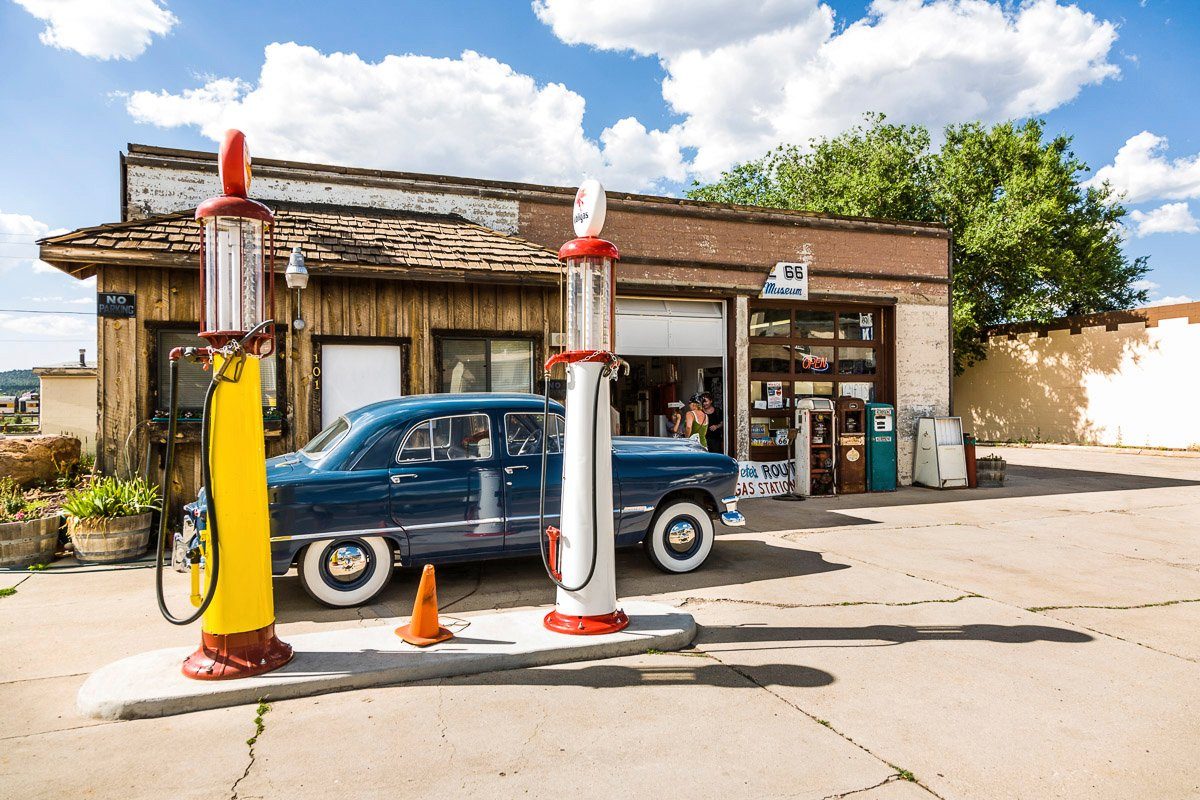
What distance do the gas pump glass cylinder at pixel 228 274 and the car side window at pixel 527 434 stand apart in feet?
8.75

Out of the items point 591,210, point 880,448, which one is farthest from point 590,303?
point 880,448

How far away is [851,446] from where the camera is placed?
12492 mm

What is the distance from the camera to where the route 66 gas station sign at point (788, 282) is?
41.7 feet

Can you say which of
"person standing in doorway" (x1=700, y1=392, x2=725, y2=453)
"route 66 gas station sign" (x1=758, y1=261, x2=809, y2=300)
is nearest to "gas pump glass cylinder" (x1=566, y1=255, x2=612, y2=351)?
"person standing in doorway" (x1=700, y1=392, x2=725, y2=453)

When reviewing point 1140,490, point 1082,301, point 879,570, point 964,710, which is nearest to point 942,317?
point 1140,490

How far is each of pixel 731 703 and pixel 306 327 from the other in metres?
7.06

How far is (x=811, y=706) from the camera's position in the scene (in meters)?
3.99

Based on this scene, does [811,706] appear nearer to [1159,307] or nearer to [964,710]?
[964,710]

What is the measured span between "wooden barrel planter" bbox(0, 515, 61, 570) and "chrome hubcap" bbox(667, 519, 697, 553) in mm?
6383

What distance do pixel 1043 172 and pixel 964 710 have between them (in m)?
26.2

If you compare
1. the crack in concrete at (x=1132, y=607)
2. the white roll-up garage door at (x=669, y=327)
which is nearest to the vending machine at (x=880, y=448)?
the white roll-up garage door at (x=669, y=327)

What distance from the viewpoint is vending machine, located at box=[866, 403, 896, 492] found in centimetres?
1268

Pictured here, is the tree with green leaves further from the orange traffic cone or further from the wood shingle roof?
the orange traffic cone

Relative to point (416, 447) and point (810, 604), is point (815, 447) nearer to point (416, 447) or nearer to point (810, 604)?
point (810, 604)
